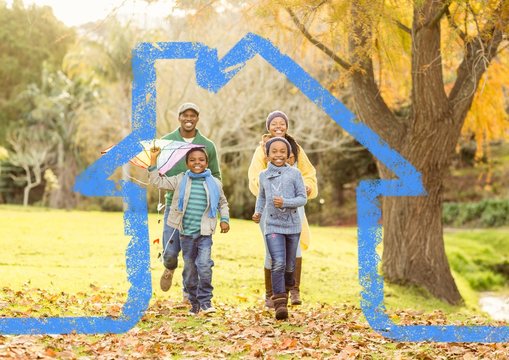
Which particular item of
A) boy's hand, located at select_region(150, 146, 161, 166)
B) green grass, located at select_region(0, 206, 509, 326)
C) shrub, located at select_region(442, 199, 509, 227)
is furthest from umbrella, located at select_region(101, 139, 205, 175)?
shrub, located at select_region(442, 199, 509, 227)

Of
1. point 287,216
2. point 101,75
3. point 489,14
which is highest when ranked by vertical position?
point 101,75

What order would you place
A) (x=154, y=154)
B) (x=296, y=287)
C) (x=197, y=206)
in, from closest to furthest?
(x=154, y=154) < (x=197, y=206) < (x=296, y=287)

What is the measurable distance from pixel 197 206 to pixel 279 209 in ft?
2.36

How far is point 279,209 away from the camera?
7039 mm

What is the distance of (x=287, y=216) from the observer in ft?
23.2

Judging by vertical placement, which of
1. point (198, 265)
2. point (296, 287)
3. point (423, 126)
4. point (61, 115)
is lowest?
point (296, 287)

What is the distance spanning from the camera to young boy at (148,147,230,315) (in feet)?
23.3

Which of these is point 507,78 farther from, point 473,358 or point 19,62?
point 19,62

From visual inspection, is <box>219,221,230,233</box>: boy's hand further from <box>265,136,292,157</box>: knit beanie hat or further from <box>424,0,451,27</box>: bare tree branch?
<box>424,0,451,27</box>: bare tree branch

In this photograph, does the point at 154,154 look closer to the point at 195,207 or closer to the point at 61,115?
the point at 195,207

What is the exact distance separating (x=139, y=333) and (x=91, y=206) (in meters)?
29.2

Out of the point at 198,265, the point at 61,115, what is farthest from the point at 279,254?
the point at 61,115

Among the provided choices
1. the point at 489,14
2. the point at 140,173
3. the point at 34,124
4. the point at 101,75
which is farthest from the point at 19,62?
the point at 489,14

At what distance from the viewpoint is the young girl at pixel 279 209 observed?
6.99 m
